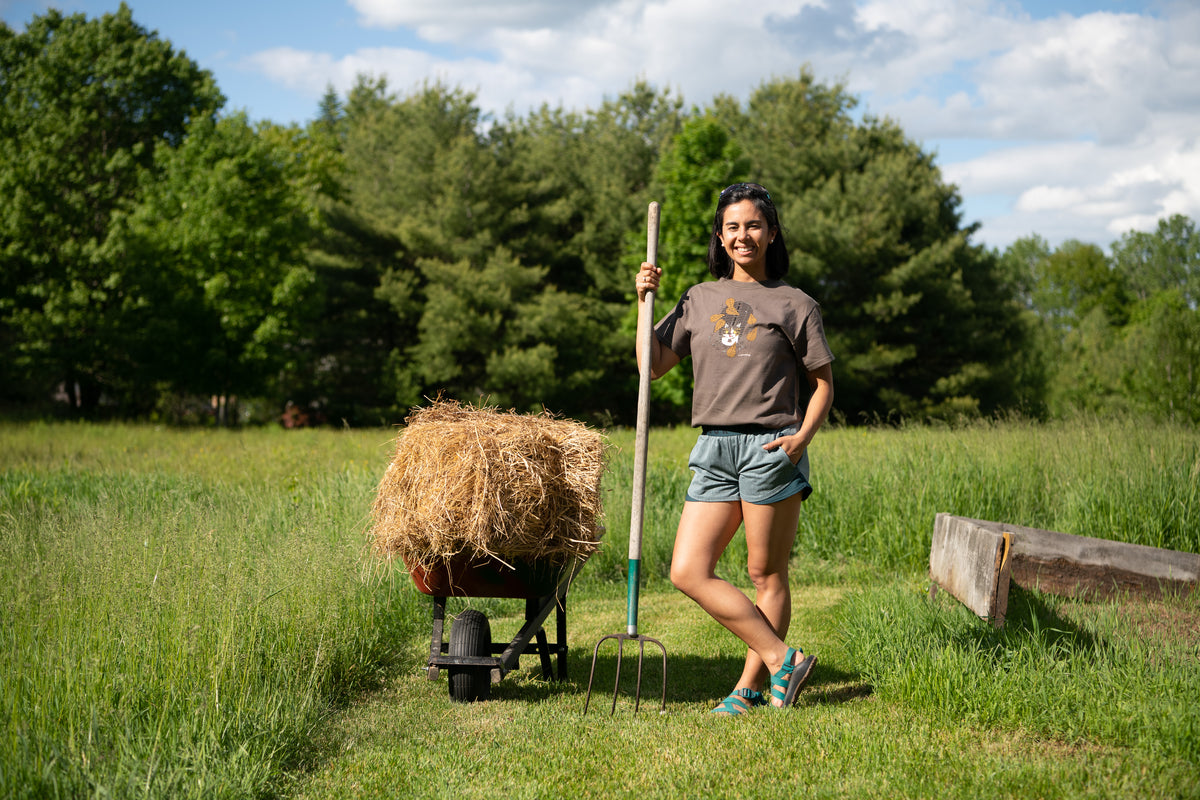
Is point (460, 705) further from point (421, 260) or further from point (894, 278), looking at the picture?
point (421, 260)

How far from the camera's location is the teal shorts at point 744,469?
141 inches

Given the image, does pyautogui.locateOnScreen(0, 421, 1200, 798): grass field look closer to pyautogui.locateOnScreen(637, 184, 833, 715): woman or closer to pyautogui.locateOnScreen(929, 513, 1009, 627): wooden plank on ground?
pyautogui.locateOnScreen(929, 513, 1009, 627): wooden plank on ground

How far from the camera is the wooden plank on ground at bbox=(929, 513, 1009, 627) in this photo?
4.35 metres

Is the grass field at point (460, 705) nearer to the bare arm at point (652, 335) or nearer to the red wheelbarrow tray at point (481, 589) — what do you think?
the red wheelbarrow tray at point (481, 589)

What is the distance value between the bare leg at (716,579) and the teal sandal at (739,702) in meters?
0.19

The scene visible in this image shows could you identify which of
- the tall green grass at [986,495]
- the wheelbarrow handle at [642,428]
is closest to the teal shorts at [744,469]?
the wheelbarrow handle at [642,428]

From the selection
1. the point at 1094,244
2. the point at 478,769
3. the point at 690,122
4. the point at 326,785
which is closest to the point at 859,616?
the point at 478,769

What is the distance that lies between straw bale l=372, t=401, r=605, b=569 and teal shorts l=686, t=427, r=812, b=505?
604mm

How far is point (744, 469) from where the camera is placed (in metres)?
3.62

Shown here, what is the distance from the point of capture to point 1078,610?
4738 mm

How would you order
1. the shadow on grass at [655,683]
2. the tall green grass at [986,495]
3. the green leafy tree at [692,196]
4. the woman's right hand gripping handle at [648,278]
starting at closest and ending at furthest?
the woman's right hand gripping handle at [648,278], the shadow on grass at [655,683], the tall green grass at [986,495], the green leafy tree at [692,196]

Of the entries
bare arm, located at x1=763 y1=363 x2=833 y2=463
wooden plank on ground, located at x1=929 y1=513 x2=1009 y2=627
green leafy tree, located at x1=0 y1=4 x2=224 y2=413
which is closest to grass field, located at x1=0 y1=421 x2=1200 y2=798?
wooden plank on ground, located at x1=929 y1=513 x2=1009 y2=627

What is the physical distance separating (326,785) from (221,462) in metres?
9.29

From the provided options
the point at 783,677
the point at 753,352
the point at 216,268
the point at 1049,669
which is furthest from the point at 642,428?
the point at 216,268
